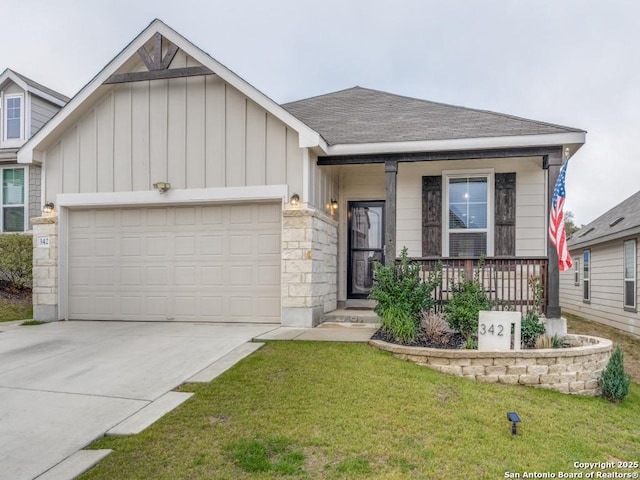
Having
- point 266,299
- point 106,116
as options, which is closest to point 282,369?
point 266,299

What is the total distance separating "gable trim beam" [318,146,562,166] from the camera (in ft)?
23.7

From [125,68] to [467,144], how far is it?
6.10 metres

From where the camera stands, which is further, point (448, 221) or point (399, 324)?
point (448, 221)

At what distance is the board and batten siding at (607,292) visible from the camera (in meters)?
10.6

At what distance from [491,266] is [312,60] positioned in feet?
77.6

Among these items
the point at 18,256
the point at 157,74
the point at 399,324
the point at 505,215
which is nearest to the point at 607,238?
the point at 505,215

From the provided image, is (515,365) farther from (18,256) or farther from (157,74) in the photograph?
(18,256)

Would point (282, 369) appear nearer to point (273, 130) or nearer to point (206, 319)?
point (206, 319)

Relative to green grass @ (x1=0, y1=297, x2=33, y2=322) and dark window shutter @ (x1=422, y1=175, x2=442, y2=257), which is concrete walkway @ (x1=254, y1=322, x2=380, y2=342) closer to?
dark window shutter @ (x1=422, y1=175, x2=442, y2=257)

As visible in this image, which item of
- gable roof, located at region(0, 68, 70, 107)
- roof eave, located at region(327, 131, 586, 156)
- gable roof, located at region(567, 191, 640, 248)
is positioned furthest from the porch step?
gable roof, located at region(0, 68, 70, 107)

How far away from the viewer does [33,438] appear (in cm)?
344

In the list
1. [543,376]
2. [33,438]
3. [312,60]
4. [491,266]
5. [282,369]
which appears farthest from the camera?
[312,60]

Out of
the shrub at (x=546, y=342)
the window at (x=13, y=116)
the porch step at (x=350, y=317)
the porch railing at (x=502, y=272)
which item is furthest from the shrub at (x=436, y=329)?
the window at (x=13, y=116)

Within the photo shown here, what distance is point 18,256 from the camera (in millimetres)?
9992
